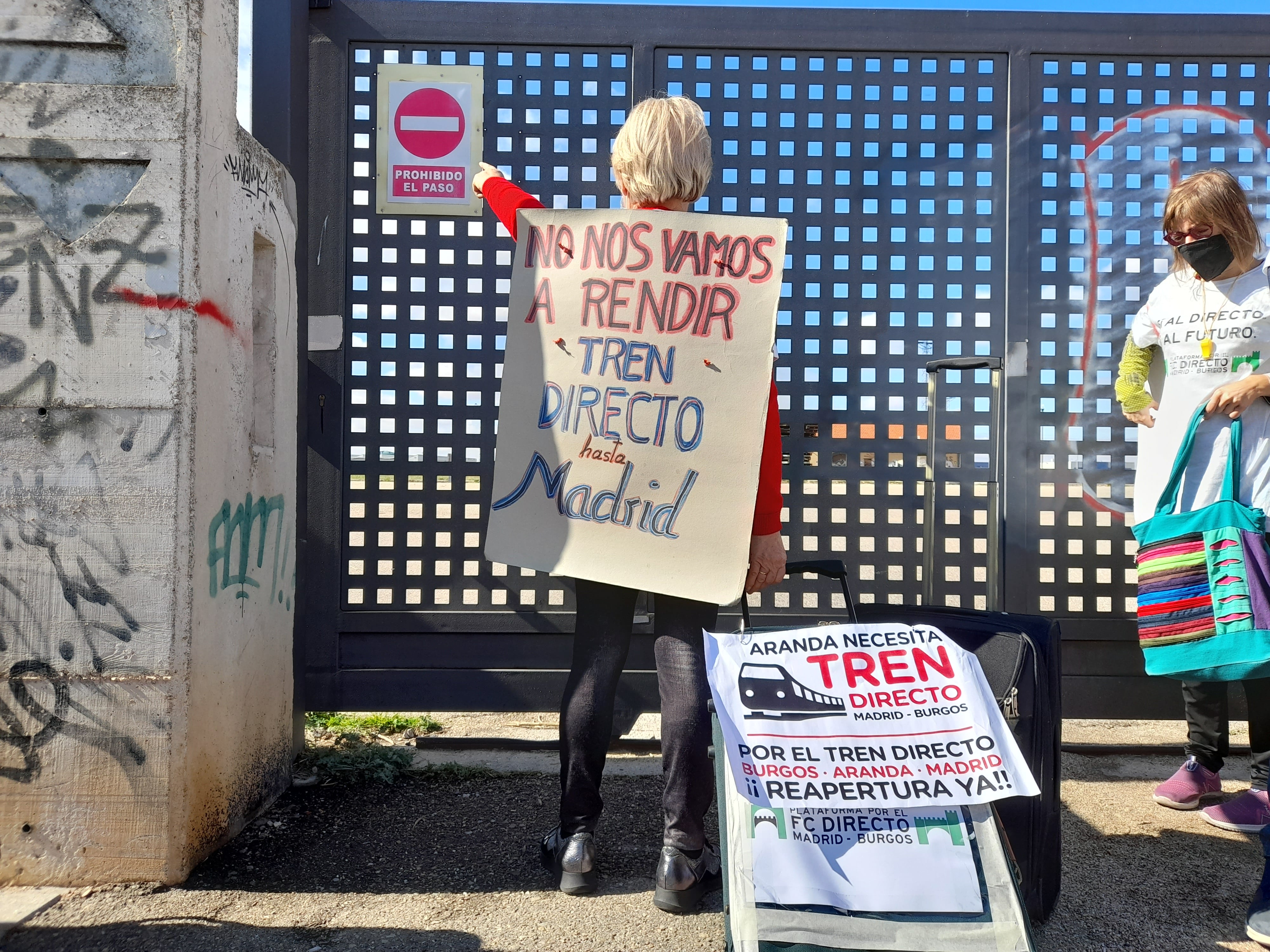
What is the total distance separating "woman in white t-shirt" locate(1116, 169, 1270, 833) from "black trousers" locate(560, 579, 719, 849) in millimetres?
1550

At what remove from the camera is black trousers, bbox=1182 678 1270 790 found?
106 inches

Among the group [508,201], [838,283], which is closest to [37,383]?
[508,201]

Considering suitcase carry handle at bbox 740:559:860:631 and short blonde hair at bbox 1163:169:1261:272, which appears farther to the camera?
short blonde hair at bbox 1163:169:1261:272

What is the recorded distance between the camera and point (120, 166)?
2264mm

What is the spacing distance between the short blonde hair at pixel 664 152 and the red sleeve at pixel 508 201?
10.3 inches

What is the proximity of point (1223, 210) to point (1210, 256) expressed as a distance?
0.13m

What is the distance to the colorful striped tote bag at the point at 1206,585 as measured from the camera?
2350mm

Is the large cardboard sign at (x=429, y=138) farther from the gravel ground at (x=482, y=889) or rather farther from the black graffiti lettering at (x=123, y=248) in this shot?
the gravel ground at (x=482, y=889)

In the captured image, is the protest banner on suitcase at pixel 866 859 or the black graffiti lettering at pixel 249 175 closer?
the protest banner on suitcase at pixel 866 859

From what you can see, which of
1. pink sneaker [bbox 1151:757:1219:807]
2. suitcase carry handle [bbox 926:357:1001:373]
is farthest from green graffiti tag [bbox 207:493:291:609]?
pink sneaker [bbox 1151:757:1219:807]

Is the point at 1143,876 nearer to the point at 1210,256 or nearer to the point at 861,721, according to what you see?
the point at 861,721

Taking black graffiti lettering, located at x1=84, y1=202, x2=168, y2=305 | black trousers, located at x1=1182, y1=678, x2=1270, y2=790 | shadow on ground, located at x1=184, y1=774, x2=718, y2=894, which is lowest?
shadow on ground, located at x1=184, y1=774, x2=718, y2=894

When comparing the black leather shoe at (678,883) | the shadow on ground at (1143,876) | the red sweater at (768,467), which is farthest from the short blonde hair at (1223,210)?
the black leather shoe at (678,883)

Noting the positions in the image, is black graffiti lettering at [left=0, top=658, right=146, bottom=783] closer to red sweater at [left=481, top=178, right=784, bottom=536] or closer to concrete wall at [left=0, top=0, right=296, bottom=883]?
concrete wall at [left=0, top=0, right=296, bottom=883]
